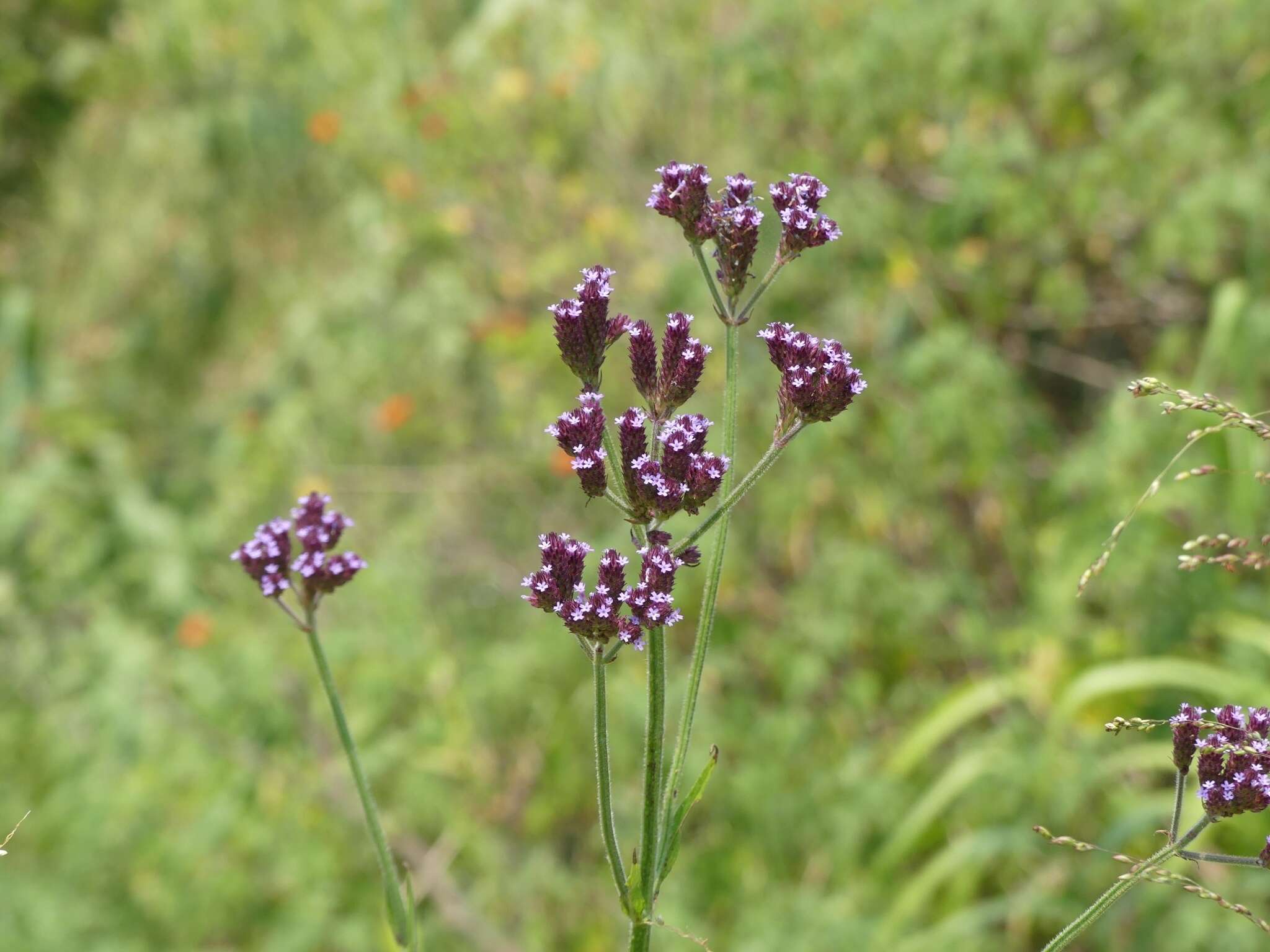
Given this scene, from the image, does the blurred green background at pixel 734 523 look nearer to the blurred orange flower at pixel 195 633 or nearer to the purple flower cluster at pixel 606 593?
the blurred orange flower at pixel 195 633

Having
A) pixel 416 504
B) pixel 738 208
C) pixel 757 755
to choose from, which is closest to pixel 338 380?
pixel 416 504

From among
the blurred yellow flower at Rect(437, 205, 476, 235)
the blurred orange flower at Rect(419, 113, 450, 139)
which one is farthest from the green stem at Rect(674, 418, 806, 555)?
the blurred orange flower at Rect(419, 113, 450, 139)

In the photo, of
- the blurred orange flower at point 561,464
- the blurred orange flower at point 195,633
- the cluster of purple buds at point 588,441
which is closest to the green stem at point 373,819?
the cluster of purple buds at point 588,441

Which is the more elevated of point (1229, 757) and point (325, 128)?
point (325, 128)

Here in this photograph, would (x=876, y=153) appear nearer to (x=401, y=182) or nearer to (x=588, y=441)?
(x=401, y=182)

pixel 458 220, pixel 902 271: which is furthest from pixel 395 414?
pixel 902 271

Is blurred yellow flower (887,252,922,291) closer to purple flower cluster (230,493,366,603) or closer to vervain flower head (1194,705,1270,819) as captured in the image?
purple flower cluster (230,493,366,603)
